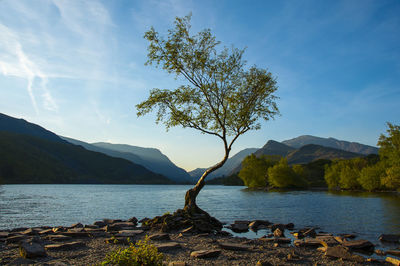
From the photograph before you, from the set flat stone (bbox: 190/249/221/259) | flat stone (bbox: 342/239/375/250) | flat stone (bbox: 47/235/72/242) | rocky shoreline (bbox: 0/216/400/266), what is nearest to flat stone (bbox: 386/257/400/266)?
rocky shoreline (bbox: 0/216/400/266)

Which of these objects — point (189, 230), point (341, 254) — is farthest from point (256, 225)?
point (341, 254)

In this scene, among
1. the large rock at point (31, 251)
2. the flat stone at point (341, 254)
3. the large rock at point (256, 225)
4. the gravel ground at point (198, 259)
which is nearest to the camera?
the gravel ground at point (198, 259)

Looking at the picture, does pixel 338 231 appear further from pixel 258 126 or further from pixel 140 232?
pixel 140 232

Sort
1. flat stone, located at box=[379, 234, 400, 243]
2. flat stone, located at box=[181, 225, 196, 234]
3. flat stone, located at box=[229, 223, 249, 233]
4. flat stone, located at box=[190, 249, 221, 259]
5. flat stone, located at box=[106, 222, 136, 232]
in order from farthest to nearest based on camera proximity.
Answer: flat stone, located at box=[229, 223, 249, 233] → flat stone, located at box=[106, 222, 136, 232] → flat stone, located at box=[181, 225, 196, 234] → flat stone, located at box=[379, 234, 400, 243] → flat stone, located at box=[190, 249, 221, 259]

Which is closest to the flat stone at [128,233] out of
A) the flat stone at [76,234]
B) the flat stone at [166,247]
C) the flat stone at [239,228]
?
the flat stone at [76,234]

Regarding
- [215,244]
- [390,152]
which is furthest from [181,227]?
[390,152]

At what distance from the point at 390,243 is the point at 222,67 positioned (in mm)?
20910

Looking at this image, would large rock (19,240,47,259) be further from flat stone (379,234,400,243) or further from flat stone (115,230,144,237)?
flat stone (379,234,400,243)

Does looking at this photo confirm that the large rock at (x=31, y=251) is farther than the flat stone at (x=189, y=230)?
No

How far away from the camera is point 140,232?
21.5 meters

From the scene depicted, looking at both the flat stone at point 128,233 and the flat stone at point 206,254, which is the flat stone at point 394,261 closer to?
the flat stone at point 206,254

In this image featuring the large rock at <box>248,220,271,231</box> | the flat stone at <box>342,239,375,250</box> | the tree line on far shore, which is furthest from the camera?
the tree line on far shore

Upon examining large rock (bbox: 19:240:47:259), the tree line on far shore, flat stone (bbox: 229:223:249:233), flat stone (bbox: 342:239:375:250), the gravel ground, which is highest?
the tree line on far shore

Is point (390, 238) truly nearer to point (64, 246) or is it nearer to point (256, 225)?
point (256, 225)
